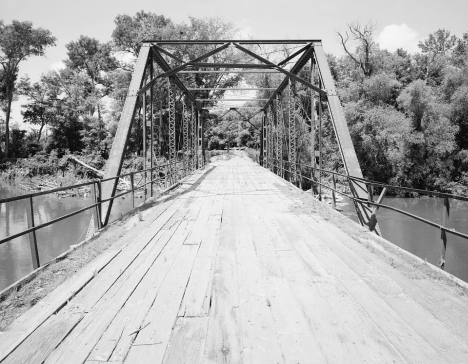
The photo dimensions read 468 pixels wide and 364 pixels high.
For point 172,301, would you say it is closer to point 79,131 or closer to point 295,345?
point 295,345

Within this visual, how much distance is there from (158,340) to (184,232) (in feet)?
9.27

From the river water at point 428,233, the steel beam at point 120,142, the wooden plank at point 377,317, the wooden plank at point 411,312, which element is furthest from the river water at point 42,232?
the river water at point 428,233

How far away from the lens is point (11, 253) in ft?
35.4

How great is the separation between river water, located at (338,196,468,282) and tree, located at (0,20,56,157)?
32491 mm

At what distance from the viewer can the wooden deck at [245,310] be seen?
78.8 inches

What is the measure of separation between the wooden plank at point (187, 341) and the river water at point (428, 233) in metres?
6.94

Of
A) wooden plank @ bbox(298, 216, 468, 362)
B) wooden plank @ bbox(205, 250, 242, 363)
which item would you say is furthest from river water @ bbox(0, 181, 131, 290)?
wooden plank @ bbox(298, 216, 468, 362)

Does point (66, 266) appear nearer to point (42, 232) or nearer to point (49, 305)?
point (49, 305)

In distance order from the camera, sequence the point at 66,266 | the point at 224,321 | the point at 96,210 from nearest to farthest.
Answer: the point at 224,321 < the point at 66,266 < the point at 96,210

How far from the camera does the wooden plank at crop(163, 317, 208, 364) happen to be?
6.35 ft

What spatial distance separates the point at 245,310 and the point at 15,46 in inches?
1496

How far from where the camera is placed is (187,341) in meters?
2.11

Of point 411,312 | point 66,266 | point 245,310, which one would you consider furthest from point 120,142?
point 411,312

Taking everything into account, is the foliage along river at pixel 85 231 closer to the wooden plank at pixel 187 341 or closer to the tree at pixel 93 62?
the wooden plank at pixel 187 341
